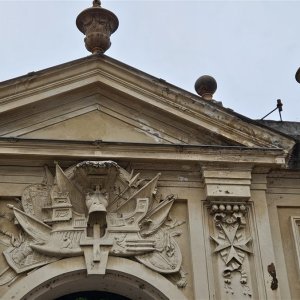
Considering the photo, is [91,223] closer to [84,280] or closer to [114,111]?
[84,280]

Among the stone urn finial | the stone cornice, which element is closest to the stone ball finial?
the stone urn finial

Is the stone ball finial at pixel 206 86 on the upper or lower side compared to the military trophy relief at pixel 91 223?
upper

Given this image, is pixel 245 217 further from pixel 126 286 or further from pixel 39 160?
pixel 39 160

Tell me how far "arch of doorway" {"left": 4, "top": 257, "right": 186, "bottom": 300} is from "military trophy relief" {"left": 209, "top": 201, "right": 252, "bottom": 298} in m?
0.67

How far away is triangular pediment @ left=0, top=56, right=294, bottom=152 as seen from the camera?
895cm

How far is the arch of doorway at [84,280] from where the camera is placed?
7.93m

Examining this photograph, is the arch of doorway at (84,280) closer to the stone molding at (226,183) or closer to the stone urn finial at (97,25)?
the stone molding at (226,183)

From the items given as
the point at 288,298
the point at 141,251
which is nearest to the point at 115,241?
the point at 141,251

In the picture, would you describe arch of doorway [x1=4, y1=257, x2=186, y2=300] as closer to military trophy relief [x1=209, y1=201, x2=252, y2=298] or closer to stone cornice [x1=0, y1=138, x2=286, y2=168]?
military trophy relief [x1=209, y1=201, x2=252, y2=298]

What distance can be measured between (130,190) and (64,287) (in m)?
1.52

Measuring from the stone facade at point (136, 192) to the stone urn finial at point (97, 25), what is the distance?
724mm

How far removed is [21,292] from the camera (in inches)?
309

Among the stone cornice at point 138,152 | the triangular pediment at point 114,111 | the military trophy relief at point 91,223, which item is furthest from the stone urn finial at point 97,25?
the military trophy relief at point 91,223

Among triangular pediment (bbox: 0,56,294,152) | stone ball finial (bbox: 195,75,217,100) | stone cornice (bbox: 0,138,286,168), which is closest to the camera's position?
stone cornice (bbox: 0,138,286,168)
